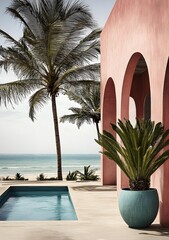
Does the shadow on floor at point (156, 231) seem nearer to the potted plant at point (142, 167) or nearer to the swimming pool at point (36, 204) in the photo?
the potted plant at point (142, 167)

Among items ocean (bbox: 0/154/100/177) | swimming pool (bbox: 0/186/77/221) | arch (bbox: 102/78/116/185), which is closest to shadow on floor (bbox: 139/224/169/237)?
swimming pool (bbox: 0/186/77/221)

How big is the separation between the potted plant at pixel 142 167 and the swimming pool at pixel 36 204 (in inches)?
81.9

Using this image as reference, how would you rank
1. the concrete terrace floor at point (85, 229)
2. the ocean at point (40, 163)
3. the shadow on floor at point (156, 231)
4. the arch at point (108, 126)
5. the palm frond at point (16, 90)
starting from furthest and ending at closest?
the ocean at point (40, 163), the palm frond at point (16, 90), the arch at point (108, 126), the shadow on floor at point (156, 231), the concrete terrace floor at point (85, 229)

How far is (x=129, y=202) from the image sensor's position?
6754mm

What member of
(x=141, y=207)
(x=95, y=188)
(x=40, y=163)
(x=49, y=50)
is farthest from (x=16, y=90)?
(x=40, y=163)

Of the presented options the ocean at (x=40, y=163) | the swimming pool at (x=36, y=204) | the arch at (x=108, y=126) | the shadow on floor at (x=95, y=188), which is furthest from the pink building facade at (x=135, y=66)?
the ocean at (x=40, y=163)

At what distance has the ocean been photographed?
51375 millimetres

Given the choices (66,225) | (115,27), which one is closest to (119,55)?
(115,27)

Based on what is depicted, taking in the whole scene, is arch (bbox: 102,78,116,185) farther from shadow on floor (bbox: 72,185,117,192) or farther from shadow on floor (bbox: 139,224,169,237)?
shadow on floor (bbox: 139,224,169,237)

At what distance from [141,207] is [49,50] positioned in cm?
1061

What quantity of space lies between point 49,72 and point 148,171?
11003 millimetres

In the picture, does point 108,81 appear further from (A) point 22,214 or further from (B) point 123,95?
(A) point 22,214

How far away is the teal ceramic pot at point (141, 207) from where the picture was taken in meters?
6.68

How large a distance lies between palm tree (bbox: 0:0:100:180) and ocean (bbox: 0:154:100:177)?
32.0 metres
